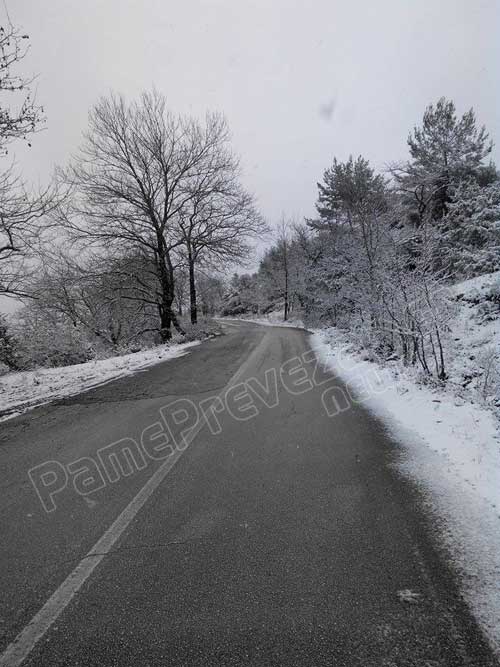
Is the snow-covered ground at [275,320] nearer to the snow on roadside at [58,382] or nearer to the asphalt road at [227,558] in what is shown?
the snow on roadside at [58,382]

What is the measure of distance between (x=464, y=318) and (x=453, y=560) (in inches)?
400

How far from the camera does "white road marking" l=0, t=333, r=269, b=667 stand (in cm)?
177

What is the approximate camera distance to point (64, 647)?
1771 millimetres

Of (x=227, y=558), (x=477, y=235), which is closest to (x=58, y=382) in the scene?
(x=227, y=558)

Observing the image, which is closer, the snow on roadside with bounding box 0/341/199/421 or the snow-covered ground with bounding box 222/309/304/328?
the snow on roadside with bounding box 0/341/199/421

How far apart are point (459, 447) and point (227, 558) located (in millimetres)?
3127

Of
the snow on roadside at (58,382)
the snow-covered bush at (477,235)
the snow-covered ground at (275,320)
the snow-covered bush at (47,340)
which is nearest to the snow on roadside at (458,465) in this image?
the snow on roadside at (58,382)

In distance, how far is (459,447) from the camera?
13.0 ft

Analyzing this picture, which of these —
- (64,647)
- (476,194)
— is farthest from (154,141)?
(64,647)

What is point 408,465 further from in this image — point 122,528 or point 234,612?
point 122,528

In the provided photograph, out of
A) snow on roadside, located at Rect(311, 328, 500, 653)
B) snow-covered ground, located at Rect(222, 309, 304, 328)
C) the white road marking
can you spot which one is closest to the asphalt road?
the white road marking

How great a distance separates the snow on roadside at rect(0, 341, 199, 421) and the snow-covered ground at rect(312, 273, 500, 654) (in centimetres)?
618

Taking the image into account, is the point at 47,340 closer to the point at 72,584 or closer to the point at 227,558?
the point at 72,584

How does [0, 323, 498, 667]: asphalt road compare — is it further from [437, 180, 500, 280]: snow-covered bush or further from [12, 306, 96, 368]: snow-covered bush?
[12, 306, 96, 368]: snow-covered bush
